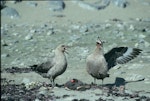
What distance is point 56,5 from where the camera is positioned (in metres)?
26.0

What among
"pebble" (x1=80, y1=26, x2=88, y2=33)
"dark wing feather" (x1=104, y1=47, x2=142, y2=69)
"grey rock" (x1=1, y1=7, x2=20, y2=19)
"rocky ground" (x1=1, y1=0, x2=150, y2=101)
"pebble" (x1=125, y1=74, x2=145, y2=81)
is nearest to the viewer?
"rocky ground" (x1=1, y1=0, x2=150, y2=101)

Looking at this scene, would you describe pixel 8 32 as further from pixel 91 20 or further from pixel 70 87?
pixel 70 87

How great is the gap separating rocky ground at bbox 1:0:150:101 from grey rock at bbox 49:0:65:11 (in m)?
0.05

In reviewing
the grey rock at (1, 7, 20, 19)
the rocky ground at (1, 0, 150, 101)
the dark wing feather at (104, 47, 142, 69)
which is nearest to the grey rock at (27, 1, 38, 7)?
the rocky ground at (1, 0, 150, 101)

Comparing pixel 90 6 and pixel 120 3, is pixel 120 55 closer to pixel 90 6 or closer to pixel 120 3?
pixel 90 6

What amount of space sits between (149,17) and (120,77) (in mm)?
11727

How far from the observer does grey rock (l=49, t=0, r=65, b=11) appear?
25.6 m

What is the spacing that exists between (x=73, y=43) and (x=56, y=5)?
698cm

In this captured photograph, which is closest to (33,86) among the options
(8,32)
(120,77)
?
(120,77)

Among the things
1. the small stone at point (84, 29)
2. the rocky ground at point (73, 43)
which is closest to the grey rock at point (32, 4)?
the rocky ground at point (73, 43)

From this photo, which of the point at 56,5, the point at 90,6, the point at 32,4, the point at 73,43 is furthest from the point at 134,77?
the point at 32,4

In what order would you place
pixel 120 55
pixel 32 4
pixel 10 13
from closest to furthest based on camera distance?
pixel 120 55
pixel 10 13
pixel 32 4

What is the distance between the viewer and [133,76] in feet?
43.1

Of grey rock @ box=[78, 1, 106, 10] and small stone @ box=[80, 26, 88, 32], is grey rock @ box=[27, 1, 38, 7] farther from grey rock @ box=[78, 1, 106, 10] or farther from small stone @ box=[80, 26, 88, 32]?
small stone @ box=[80, 26, 88, 32]
